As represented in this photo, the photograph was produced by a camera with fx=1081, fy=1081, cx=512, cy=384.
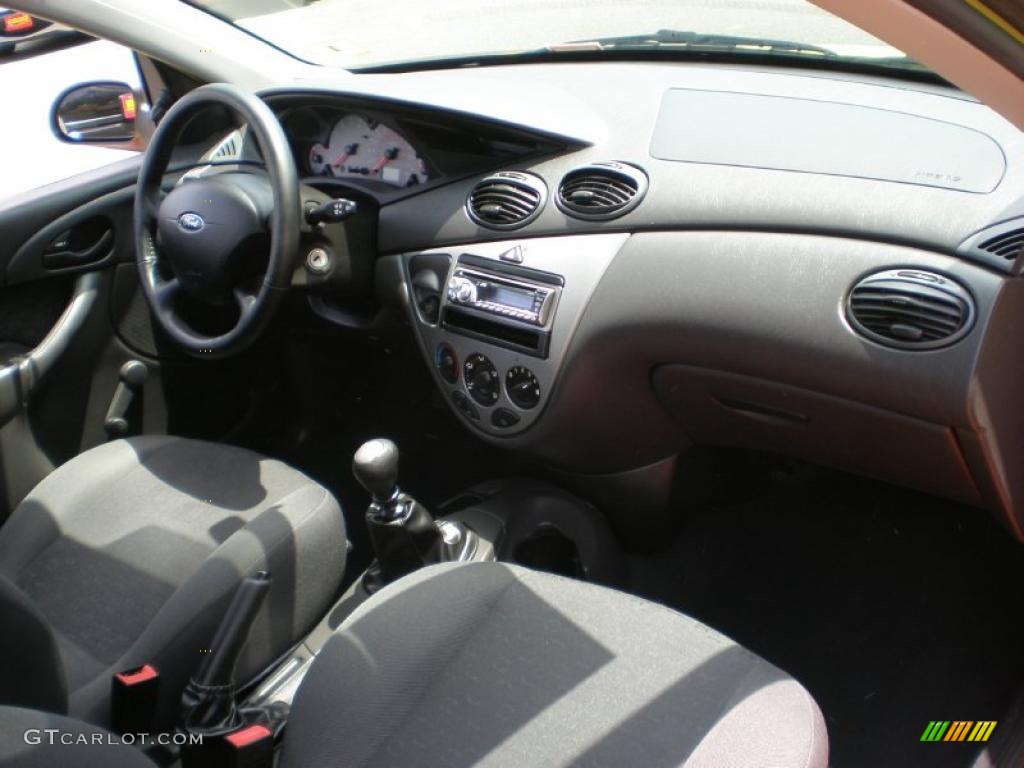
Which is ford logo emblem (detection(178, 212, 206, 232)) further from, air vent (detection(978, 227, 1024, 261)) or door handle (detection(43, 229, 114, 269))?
air vent (detection(978, 227, 1024, 261))

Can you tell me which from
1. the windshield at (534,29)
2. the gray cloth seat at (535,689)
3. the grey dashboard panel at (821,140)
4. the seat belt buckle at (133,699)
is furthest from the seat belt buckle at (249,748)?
the windshield at (534,29)

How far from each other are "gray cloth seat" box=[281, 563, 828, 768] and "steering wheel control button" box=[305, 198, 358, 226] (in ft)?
2.28

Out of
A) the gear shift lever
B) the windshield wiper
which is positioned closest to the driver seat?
the gear shift lever

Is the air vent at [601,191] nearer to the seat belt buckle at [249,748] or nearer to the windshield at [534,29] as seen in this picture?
the windshield at [534,29]

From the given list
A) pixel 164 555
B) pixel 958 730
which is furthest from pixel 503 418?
pixel 958 730

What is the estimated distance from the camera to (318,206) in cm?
192

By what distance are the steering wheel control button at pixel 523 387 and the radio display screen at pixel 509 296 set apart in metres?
0.12

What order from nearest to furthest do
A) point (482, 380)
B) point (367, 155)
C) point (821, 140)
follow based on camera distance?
point (821, 140) < point (482, 380) < point (367, 155)

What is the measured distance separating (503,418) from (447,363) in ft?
0.48

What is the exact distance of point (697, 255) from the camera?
1.64 m

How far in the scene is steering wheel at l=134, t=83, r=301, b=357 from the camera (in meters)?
1.77

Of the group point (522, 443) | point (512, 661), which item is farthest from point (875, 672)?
point (512, 661)

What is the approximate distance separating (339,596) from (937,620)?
1115mm

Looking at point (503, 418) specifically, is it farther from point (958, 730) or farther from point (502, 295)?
point (958, 730)
